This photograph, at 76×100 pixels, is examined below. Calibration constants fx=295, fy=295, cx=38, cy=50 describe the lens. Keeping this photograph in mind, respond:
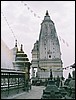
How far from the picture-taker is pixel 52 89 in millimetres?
15555

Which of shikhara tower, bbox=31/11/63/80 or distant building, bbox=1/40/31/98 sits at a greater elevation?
shikhara tower, bbox=31/11/63/80

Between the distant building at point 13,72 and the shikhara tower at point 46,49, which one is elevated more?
the shikhara tower at point 46,49

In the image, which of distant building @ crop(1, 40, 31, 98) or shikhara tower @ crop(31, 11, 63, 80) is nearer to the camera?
distant building @ crop(1, 40, 31, 98)

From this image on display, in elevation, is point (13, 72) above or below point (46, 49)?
below

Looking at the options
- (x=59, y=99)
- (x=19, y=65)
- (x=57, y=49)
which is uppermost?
(x=57, y=49)

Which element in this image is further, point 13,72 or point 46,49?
point 46,49

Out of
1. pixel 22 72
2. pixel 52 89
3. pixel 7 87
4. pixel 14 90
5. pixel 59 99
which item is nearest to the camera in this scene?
pixel 59 99

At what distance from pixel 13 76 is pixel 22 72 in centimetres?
372

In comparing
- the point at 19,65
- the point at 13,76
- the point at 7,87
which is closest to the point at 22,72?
the point at 19,65

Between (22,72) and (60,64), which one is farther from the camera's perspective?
(60,64)

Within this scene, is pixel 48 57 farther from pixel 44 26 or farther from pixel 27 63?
pixel 27 63

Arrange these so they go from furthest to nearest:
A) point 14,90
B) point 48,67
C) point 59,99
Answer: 1. point 48,67
2. point 14,90
3. point 59,99

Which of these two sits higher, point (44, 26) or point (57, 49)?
point (44, 26)

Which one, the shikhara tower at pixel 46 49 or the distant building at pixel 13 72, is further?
the shikhara tower at pixel 46 49
